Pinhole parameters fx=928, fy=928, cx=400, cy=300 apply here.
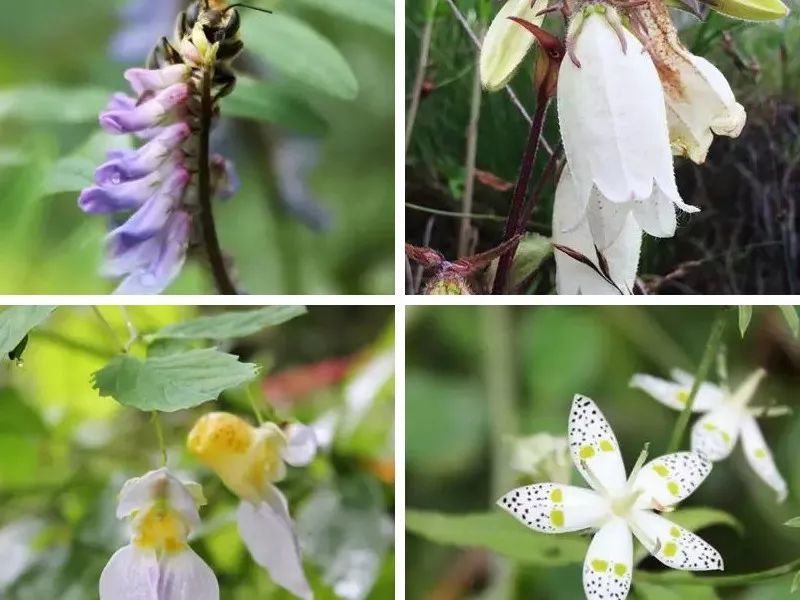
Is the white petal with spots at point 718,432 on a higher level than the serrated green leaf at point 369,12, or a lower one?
lower

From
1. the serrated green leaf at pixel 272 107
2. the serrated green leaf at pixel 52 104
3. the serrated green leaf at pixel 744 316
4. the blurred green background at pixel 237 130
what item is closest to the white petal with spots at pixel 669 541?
the serrated green leaf at pixel 744 316

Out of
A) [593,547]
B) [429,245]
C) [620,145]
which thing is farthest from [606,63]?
[593,547]

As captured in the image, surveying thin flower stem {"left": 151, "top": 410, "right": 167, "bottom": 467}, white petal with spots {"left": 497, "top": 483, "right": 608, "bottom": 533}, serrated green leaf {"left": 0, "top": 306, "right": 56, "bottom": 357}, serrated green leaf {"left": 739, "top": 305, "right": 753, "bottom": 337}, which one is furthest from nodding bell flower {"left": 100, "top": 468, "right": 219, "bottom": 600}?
serrated green leaf {"left": 739, "top": 305, "right": 753, "bottom": 337}

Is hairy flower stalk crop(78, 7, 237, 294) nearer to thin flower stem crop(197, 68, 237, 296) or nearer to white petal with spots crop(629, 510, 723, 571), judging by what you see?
thin flower stem crop(197, 68, 237, 296)

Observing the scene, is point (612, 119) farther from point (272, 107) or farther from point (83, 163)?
point (83, 163)

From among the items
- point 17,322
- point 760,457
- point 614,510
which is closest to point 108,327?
point 17,322

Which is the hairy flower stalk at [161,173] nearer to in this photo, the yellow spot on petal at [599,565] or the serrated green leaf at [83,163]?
the serrated green leaf at [83,163]
